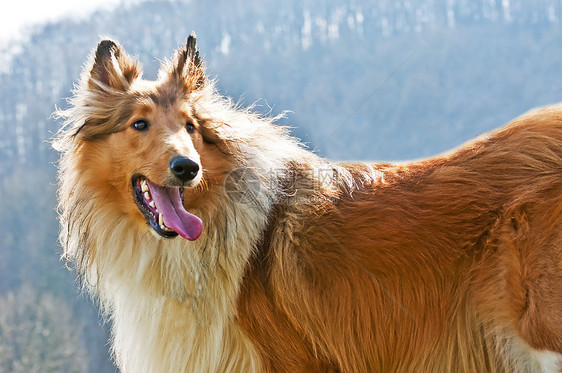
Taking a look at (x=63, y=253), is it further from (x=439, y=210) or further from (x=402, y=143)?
(x=402, y=143)

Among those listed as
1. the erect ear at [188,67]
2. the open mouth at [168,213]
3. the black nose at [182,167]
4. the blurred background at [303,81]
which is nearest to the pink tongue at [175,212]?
the open mouth at [168,213]

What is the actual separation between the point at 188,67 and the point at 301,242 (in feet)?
4.90

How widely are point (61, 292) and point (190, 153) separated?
50410 millimetres

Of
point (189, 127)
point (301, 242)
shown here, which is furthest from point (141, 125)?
point (301, 242)

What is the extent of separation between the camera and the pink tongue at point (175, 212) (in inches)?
147

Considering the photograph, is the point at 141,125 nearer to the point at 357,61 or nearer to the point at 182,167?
the point at 182,167

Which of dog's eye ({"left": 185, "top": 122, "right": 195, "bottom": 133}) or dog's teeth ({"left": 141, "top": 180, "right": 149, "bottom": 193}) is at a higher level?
dog's eye ({"left": 185, "top": 122, "right": 195, "bottom": 133})

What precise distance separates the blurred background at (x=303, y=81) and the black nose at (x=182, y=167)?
39.0m

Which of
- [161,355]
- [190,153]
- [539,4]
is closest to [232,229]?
[190,153]

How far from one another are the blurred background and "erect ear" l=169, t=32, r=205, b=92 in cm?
3813

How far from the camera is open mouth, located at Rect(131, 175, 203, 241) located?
375cm

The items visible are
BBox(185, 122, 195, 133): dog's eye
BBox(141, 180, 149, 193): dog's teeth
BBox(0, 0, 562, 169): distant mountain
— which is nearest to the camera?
BBox(141, 180, 149, 193): dog's teeth

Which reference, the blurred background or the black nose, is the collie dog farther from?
the blurred background

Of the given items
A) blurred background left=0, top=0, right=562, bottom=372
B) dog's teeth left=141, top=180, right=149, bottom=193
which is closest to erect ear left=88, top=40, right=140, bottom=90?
dog's teeth left=141, top=180, right=149, bottom=193
